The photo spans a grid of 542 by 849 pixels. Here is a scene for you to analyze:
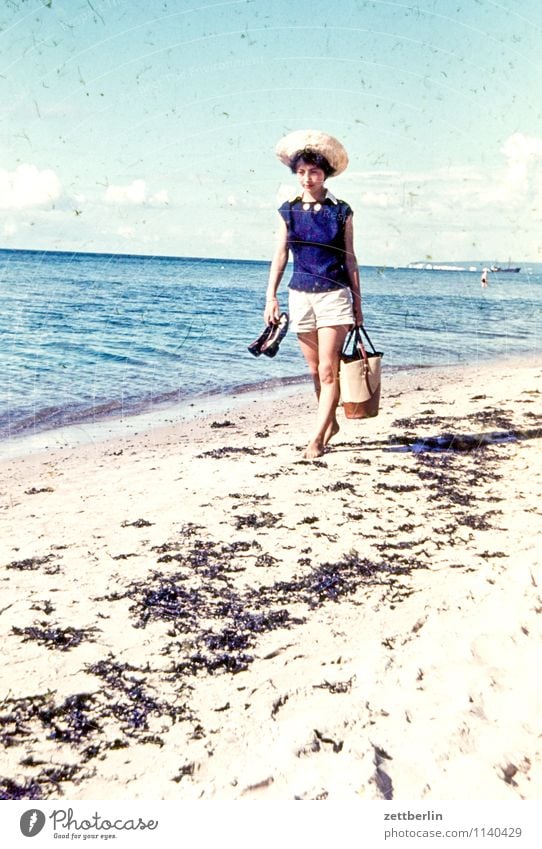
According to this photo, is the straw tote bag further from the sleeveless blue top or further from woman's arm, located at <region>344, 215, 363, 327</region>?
the sleeveless blue top

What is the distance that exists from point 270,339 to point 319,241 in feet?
2.34

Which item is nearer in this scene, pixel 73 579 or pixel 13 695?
pixel 13 695

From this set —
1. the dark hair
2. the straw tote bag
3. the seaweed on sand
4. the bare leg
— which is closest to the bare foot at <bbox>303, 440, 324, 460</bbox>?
the bare leg

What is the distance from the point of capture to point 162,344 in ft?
40.9

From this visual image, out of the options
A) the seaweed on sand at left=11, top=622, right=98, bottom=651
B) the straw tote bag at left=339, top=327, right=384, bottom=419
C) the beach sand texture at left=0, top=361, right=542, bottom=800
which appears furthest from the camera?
the straw tote bag at left=339, top=327, right=384, bottom=419

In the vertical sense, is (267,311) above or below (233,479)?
above

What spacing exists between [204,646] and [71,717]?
1.79 ft

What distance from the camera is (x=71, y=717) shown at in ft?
6.78

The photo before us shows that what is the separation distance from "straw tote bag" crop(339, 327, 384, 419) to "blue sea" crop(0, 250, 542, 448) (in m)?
3.65

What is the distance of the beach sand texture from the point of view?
1827mm

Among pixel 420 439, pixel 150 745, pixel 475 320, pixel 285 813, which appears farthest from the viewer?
pixel 475 320

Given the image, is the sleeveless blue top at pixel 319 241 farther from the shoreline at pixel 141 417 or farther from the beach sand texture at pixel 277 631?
the shoreline at pixel 141 417

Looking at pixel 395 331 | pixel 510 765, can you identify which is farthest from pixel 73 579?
pixel 395 331

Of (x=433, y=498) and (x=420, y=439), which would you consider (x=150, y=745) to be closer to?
(x=433, y=498)
